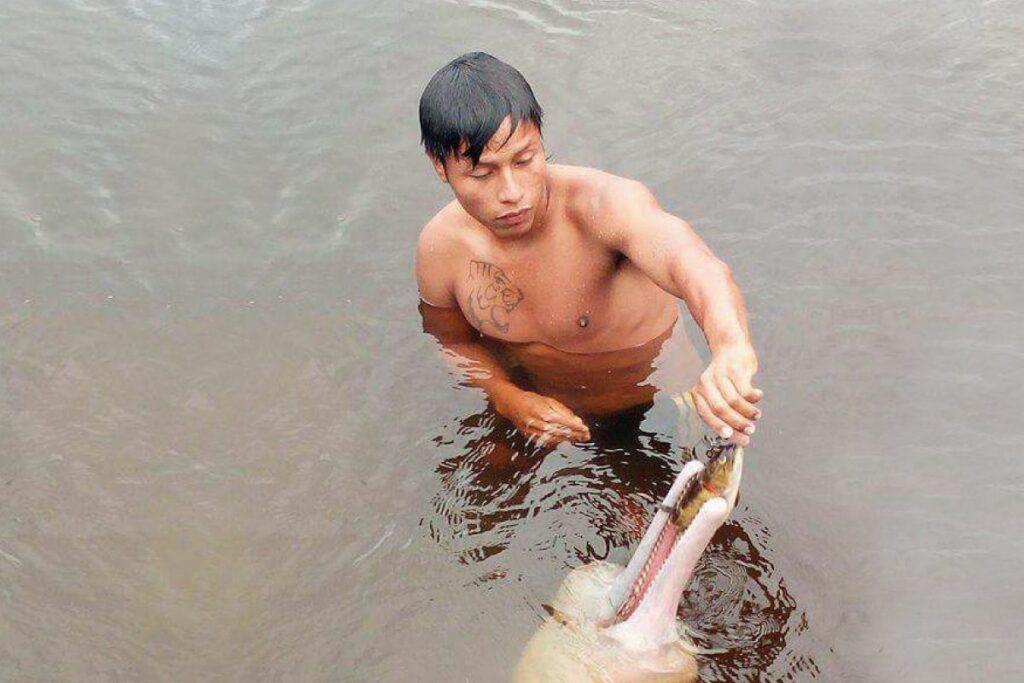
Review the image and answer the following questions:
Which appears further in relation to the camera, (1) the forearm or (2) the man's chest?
(1) the forearm

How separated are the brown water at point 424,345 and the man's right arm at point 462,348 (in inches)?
6.0

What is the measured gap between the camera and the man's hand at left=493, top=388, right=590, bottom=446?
3721mm

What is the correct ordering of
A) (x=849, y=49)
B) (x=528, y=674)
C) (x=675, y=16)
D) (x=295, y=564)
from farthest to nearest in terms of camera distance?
(x=675, y=16)
(x=849, y=49)
(x=295, y=564)
(x=528, y=674)

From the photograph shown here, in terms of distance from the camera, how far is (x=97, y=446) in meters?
4.33

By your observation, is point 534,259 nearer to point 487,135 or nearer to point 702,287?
point 487,135

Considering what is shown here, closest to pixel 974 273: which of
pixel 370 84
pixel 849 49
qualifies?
pixel 849 49

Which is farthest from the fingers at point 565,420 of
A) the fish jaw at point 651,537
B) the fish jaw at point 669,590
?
the fish jaw at point 669,590

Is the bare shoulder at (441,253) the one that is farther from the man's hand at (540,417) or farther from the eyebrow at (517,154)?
the eyebrow at (517,154)

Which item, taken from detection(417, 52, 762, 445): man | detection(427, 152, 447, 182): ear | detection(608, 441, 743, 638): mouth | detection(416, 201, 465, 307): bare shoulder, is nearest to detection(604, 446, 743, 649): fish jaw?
detection(608, 441, 743, 638): mouth

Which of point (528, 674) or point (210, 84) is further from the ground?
point (210, 84)

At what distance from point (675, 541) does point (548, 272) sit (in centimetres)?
110

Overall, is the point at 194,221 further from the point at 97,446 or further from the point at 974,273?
the point at 974,273

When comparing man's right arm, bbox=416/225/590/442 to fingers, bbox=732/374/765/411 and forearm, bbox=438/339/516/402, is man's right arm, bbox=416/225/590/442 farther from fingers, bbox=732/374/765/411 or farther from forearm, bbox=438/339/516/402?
fingers, bbox=732/374/765/411

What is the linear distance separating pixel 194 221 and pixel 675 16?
2563mm
